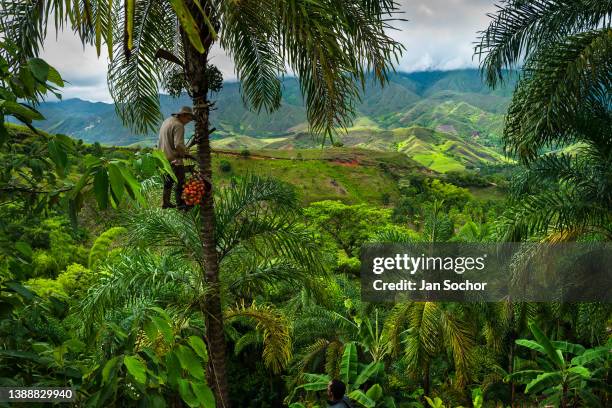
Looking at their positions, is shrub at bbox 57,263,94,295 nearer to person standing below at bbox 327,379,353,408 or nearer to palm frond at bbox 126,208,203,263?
palm frond at bbox 126,208,203,263

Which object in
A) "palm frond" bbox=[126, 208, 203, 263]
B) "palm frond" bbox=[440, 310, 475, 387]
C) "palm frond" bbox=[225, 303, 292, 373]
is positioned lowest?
"palm frond" bbox=[440, 310, 475, 387]

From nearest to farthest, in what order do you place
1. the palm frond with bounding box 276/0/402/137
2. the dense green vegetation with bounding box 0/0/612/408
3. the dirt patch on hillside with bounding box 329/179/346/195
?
the dense green vegetation with bounding box 0/0/612/408
the palm frond with bounding box 276/0/402/137
the dirt patch on hillside with bounding box 329/179/346/195

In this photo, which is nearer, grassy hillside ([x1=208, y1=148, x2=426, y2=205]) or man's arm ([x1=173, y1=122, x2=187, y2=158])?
man's arm ([x1=173, y1=122, x2=187, y2=158])

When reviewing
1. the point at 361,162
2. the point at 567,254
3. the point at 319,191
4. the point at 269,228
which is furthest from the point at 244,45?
the point at 361,162

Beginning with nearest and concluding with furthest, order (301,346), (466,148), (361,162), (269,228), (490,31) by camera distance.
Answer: (269,228)
(490,31)
(301,346)
(361,162)
(466,148)

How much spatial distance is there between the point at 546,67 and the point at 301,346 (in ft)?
30.7

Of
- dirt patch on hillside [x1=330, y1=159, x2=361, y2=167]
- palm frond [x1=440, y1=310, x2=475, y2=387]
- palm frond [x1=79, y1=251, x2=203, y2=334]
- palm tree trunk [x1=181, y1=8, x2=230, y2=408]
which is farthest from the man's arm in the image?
dirt patch on hillside [x1=330, y1=159, x2=361, y2=167]

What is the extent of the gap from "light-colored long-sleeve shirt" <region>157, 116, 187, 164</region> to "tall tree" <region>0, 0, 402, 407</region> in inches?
23.9

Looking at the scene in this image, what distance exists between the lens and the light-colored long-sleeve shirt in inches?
185

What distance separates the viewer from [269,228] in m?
6.32

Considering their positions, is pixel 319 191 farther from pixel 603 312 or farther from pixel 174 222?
pixel 174 222

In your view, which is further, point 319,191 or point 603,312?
point 319,191

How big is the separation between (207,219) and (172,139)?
1.30 m

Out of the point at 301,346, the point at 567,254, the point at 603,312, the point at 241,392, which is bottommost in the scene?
the point at 241,392
